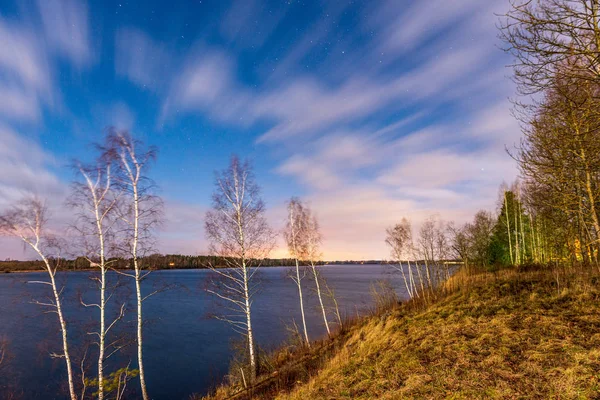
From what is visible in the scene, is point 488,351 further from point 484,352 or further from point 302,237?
point 302,237

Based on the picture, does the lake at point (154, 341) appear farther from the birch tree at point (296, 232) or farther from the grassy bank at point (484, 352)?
the grassy bank at point (484, 352)

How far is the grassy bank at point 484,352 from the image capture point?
5410 millimetres

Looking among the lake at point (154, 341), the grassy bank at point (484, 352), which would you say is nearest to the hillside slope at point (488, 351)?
the grassy bank at point (484, 352)

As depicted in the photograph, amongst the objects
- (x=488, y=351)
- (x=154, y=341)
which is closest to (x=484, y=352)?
(x=488, y=351)

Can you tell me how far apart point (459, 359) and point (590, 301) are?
5575 millimetres

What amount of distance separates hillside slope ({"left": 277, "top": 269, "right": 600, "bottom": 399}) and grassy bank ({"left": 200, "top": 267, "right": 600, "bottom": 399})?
0.06 ft

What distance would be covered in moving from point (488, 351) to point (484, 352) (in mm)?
91

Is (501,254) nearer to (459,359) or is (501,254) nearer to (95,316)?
(459,359)

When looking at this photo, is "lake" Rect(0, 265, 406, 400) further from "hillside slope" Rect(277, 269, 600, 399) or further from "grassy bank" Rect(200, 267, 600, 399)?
"hillside slope" Rect(277, 269, 600, 399)

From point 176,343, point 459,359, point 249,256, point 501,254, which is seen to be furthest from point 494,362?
point 501,254

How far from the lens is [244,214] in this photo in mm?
15367

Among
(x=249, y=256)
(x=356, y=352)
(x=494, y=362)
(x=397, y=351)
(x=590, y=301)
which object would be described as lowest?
(x=356, y=352)

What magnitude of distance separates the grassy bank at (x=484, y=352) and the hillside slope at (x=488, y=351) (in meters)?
0.02

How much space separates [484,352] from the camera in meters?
7.04
